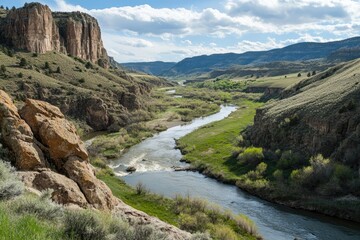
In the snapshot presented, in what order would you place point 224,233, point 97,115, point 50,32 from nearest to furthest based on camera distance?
point 224,233 → point 97,115 → point 50,32

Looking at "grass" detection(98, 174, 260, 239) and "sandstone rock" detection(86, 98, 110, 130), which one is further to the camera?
"sandstone rock" detection(86, 98, 110, 130)

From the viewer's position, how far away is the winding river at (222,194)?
35.1 meters

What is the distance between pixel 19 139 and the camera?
19.4 meters

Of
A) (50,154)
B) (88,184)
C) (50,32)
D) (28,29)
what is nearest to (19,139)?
(50,154)

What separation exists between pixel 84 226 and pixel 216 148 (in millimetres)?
56689

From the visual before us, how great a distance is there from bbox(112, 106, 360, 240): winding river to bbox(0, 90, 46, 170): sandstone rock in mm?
22020

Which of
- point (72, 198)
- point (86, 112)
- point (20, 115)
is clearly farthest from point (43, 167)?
point (86, 112)

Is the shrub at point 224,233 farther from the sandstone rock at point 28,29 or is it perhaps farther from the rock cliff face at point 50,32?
the rock cliff face at point 50,32

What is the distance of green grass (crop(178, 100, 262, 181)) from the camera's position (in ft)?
181

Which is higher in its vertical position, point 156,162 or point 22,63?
point 22,63

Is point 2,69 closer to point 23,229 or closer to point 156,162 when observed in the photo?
point 156,162

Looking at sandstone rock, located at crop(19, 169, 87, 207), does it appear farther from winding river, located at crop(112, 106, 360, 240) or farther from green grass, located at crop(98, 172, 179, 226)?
winding river, located at crop(112, 106, 360, 240)

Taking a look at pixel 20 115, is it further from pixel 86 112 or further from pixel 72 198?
pixel 86 112

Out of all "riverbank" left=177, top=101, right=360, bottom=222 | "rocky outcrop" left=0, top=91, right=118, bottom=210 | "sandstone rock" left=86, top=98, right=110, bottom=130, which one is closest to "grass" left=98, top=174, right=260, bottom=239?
"riverbank" left=177, top=101, right=360, bottom=222
